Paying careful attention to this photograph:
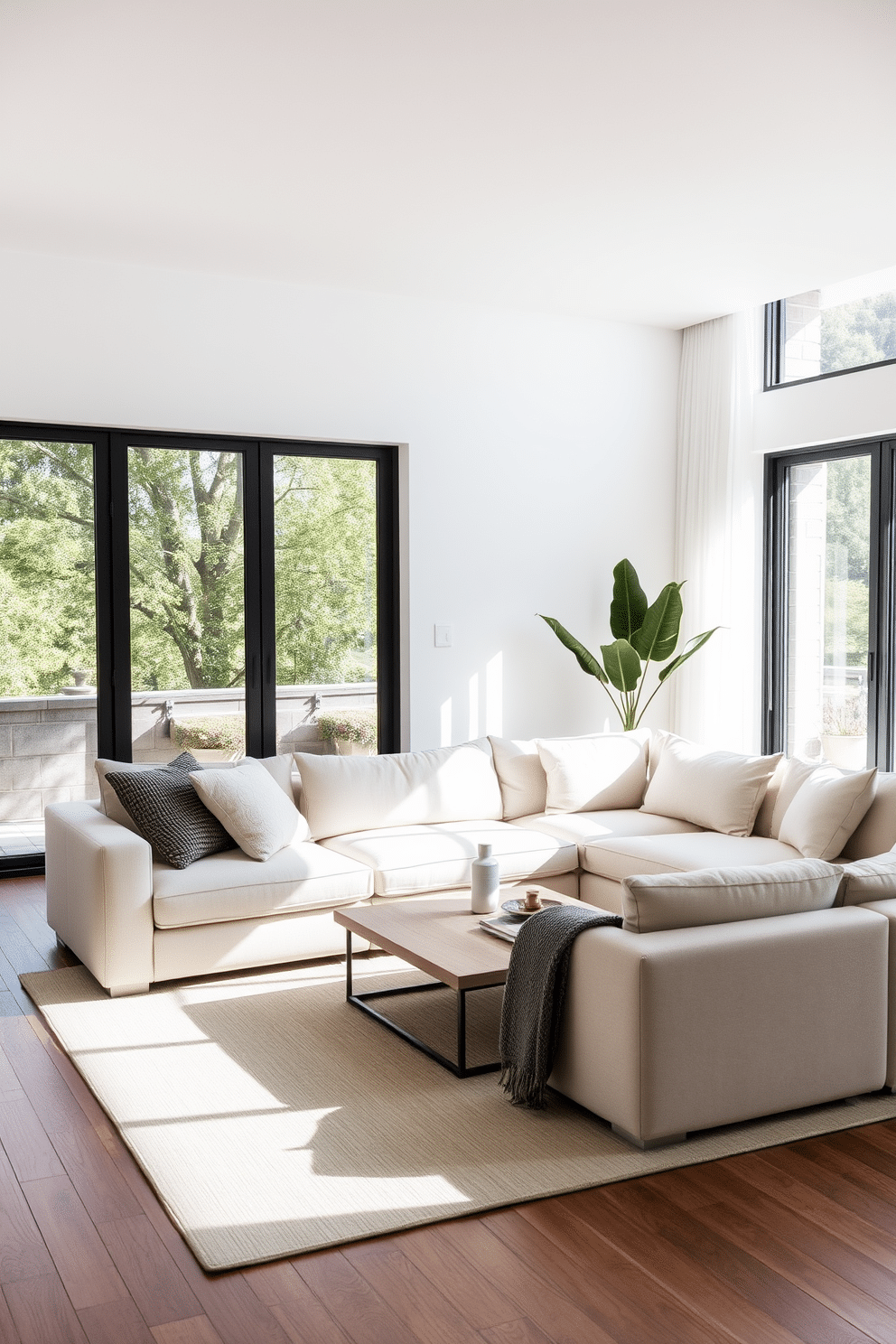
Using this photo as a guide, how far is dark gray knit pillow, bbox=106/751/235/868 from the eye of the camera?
4309 mm

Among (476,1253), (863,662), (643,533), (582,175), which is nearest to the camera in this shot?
(476,1253)

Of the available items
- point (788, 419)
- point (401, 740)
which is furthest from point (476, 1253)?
point (788, 419)

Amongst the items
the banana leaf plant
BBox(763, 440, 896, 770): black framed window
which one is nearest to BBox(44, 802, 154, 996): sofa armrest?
the banana leaf plant

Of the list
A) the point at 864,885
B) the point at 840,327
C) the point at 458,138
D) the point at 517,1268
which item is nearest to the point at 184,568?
the point at 458,138

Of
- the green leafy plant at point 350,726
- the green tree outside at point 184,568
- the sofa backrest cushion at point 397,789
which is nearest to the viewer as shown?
the sofa backrest cushion at point 397,789

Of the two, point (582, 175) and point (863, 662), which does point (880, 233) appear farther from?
point (863, 662)

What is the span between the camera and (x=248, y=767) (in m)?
4.66

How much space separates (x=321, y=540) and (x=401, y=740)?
45.4 inches

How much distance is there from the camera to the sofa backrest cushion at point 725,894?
120 inches

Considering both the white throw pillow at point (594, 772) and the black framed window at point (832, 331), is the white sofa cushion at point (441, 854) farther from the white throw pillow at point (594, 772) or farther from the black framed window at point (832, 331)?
the black framed window at point (832, 331)

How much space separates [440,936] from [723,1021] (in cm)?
106

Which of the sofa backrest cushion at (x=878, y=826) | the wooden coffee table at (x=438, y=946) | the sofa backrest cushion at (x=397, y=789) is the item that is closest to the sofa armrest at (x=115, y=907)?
the wooden coffee table at (x=438, y=946)

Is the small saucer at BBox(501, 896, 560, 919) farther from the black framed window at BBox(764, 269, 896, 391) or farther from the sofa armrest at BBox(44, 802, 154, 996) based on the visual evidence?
the black framed window at BBox(764, 269, 896, 391)

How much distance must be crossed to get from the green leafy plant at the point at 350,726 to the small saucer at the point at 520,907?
2487mm
